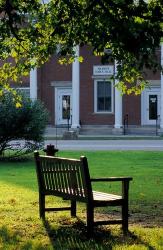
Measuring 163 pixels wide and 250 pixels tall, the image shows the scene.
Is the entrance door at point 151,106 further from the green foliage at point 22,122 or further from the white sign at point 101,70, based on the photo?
the green foliage at point 22,122

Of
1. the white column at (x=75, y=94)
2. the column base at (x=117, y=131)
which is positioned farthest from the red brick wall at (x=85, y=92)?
the column base at (x=117, y=131)

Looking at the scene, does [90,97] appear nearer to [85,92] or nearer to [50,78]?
[85,92]

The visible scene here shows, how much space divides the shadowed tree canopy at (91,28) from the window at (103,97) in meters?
31.4

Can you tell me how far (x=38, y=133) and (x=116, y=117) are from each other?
800 inches

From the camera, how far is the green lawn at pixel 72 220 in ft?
23.7

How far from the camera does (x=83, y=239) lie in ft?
24.6

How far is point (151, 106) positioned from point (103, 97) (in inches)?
138

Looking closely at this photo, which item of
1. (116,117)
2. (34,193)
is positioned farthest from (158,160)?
(116,117)

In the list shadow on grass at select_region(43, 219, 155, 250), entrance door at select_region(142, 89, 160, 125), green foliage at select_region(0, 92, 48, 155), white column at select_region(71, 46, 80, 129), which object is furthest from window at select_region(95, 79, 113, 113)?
shadow on grass at select_region(43, 219, 155, 250)

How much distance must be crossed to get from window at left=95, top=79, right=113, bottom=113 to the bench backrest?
34064 mm

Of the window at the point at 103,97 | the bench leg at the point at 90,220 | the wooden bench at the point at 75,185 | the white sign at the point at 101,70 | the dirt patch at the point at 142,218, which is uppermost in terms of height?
the white sign at the point at 101,70

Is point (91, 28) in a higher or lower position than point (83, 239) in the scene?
higher

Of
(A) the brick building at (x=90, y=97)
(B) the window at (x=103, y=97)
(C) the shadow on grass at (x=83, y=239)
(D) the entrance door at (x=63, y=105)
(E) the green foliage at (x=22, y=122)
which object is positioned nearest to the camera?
(C) the shadow on grass at (x=83, y=239)

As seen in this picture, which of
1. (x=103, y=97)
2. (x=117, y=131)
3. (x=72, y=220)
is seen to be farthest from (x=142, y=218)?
(x=103, y=97)
